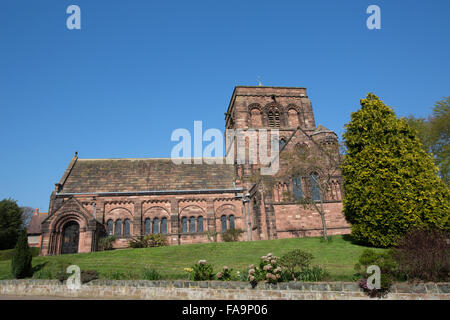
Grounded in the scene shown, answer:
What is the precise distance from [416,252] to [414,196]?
7551mm

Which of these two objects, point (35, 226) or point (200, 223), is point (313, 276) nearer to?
point (200, 223)

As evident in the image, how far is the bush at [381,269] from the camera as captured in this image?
949 centimetres

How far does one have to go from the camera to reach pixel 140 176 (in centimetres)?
3250

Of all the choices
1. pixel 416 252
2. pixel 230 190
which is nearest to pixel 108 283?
pixel 416 252

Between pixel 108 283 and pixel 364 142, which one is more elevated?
pixel 364 142

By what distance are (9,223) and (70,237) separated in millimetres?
28348

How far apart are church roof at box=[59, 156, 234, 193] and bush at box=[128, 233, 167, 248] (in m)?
5.68

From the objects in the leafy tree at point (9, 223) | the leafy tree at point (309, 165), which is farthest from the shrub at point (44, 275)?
the leafy tree at point (9, 223)

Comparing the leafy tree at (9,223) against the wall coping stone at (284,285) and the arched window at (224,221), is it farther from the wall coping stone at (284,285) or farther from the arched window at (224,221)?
the wall coping stone at (284,285)

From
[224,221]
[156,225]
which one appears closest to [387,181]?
[224,221]

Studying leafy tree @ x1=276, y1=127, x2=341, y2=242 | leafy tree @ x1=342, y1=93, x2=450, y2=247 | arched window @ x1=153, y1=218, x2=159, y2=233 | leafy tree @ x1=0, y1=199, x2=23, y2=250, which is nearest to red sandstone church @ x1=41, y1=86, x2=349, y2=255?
arched window @ x1=153, y1=218, x2=159, y2=233

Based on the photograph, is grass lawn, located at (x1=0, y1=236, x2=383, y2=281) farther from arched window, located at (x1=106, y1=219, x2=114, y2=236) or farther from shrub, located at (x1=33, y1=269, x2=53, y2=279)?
arched window, located at (x1=106, y1=219, x2=114, y2=236)

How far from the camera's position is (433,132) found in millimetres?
26188
